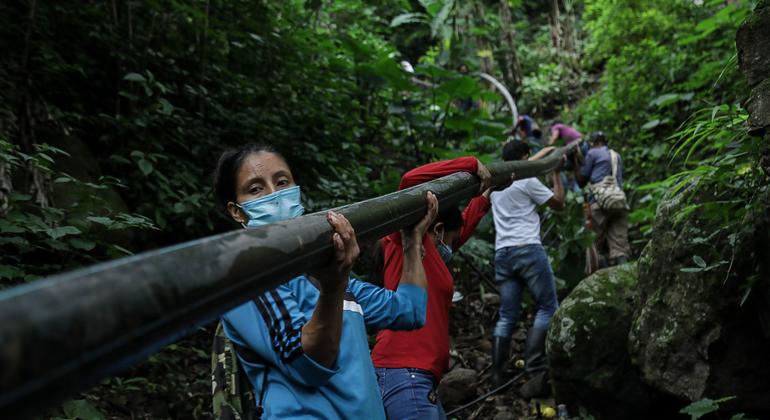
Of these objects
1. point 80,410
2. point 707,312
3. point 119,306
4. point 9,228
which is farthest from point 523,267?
point 119,306

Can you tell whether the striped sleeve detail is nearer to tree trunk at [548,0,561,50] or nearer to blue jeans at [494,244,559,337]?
blue jeans at [494,244,559,337]

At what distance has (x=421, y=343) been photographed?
8.27ft

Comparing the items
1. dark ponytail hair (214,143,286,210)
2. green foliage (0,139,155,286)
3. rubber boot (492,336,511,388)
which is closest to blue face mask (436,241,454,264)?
dark ponytail hair (214,143,286,210)

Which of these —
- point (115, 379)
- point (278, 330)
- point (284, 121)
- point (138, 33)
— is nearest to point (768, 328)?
point (278, 330)

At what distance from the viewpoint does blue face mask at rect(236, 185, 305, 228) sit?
5.99 feet

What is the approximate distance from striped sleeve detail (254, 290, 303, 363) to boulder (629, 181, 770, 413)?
84.2 inches

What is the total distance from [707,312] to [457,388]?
2.23 metres

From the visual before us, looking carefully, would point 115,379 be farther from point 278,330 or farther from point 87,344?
point 87,344

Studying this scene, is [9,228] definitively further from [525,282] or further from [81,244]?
[525,282]

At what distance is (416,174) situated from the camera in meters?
2.45

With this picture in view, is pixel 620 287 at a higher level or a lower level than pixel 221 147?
lower

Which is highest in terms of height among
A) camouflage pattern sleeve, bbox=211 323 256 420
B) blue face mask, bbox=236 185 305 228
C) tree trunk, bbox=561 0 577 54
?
tree trunk, bbox=561 0 577 54

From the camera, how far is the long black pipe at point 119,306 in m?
0.57

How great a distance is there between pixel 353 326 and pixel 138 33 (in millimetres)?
4808
